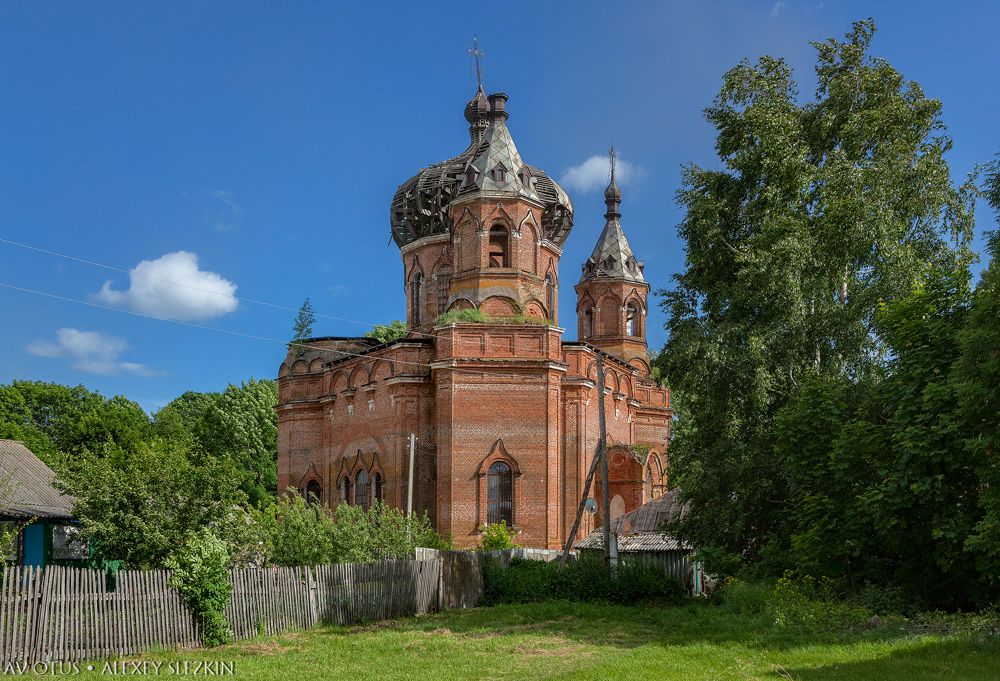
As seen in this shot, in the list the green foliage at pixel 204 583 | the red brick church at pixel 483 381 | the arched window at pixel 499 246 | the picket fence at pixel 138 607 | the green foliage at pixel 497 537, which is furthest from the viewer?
the arched window at pixel 499 246

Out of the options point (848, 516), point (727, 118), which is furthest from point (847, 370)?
point (727, 118)

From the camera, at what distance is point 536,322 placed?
1287 inches

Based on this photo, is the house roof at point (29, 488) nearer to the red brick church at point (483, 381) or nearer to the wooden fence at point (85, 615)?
the wooden fence at point (85, 615)

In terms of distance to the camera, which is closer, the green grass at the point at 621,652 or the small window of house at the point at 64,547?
the green grass at the point at 621,652

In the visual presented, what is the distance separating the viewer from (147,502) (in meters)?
18.5

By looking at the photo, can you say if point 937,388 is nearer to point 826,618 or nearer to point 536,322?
point 826,618

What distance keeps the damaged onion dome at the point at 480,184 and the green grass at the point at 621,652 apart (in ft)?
60.2

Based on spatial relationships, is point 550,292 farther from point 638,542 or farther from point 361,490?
point 638,542

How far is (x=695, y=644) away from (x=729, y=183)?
487 inches

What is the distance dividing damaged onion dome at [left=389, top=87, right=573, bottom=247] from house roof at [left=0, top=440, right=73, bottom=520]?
15.8 m

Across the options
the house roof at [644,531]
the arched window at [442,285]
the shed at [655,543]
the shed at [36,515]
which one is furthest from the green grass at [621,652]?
the arched window at [442,285]

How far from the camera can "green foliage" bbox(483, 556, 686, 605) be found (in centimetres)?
2408

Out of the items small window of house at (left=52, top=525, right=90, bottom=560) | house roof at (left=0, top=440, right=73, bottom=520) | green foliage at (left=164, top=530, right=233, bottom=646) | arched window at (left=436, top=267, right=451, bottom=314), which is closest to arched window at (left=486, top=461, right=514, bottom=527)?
arched window at (left=436, top=267, right=451, bottom=314)

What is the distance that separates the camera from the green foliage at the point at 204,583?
15.7 meters
